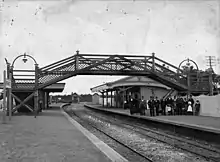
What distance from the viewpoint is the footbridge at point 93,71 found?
27.5 meters

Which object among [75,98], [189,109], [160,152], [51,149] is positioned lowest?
[160,152]

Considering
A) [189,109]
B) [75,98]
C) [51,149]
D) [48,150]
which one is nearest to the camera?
[48,150]

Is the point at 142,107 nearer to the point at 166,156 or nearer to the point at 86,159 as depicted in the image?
the point at 166,156

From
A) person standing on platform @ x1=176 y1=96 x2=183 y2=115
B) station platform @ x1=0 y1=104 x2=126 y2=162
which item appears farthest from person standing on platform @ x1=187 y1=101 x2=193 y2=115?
station platform @ x1=0 y1=104 x2=126 y2=162

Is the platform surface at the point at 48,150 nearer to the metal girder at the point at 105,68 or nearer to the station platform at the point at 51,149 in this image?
the station platform at the point at 51,149

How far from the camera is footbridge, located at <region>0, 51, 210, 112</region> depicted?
90.1 ft

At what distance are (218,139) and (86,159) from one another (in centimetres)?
702

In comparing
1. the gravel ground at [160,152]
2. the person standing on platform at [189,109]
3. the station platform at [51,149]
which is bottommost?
the gravel ground at [160,152]

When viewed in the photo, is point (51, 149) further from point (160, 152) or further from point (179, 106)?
point (179, 106)

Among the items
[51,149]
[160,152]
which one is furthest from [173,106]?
[51,149]

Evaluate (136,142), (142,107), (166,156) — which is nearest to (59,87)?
(142,107)

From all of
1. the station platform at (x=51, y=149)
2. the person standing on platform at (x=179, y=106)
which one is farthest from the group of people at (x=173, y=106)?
the station platform at (x=51, y=149)

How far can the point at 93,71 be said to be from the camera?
27844mm

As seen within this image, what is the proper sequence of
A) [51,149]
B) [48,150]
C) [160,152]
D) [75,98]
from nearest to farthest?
[48,150] < [51,149] < [160,152] < [75,98]
